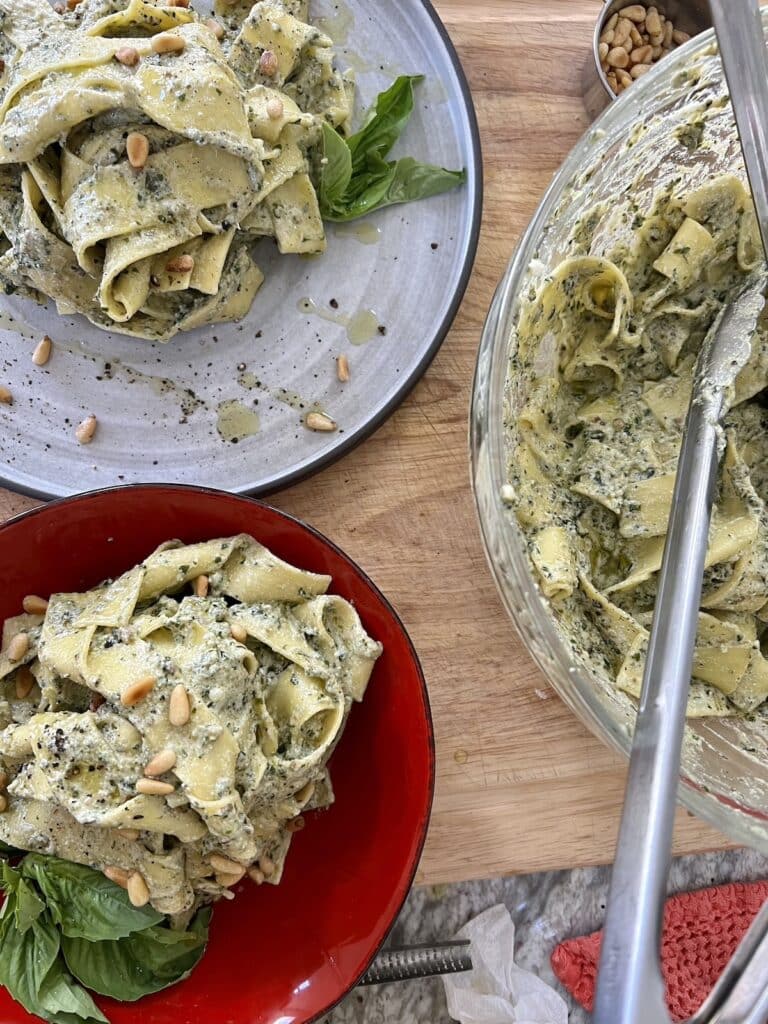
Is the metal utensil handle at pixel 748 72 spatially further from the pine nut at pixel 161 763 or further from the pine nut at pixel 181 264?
the pine nut at pixel 161 763

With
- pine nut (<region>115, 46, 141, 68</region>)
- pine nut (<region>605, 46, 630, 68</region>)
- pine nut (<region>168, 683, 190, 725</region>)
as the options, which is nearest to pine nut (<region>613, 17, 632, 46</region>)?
pine nut (<region>605, 46, 630, 68</region>)

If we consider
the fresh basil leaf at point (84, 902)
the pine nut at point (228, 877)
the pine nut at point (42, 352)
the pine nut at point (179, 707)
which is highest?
the pine nut at point (42, 352)

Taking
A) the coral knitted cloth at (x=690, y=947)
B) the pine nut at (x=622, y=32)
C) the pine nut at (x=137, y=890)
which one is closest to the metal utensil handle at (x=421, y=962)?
the coral knitted cloth at (x=690, y=947)

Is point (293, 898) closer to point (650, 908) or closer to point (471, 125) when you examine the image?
point (650, 908)

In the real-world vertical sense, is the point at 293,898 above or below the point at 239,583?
below

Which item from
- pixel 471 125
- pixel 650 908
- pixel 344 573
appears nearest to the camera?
pixel 650 908

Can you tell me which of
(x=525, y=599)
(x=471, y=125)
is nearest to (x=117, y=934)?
(x=525, y=599)

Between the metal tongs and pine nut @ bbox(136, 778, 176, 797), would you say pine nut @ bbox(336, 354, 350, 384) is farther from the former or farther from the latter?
pine nut @ bbox(136, 778, 176, 797)

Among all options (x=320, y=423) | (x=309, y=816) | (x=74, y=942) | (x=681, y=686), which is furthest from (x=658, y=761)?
(x=74, y=942)
